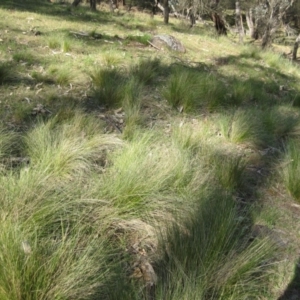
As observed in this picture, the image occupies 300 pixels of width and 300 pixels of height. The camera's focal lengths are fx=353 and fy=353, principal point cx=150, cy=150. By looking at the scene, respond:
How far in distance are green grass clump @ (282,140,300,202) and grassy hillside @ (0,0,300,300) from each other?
1 cm

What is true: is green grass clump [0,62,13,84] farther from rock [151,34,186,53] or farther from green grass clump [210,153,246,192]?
rock [151,34,186,53]

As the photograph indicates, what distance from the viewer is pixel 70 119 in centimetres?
409

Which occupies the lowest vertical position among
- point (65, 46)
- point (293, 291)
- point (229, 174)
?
point (293, 291)

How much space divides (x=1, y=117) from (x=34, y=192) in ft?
7.19

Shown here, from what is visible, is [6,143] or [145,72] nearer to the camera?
[6,143]

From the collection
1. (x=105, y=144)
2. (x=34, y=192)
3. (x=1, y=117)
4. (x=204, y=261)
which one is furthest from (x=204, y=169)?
(x=1, y=117)

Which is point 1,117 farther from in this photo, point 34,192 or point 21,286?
point 21,286

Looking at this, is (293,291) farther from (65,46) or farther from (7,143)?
(65,46)

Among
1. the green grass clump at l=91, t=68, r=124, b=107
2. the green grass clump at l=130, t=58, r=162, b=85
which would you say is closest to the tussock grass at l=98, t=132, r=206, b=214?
the green grass clump at l=91, t=68, r=124, b=107

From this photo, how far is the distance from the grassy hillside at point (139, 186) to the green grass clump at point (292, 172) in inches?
0.5

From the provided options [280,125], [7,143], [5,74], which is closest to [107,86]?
[5,74]

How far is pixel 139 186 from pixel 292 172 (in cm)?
171

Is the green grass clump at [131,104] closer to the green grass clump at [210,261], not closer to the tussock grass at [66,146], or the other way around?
the tussock grass at [66,146]

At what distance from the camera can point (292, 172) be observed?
3.49 m
